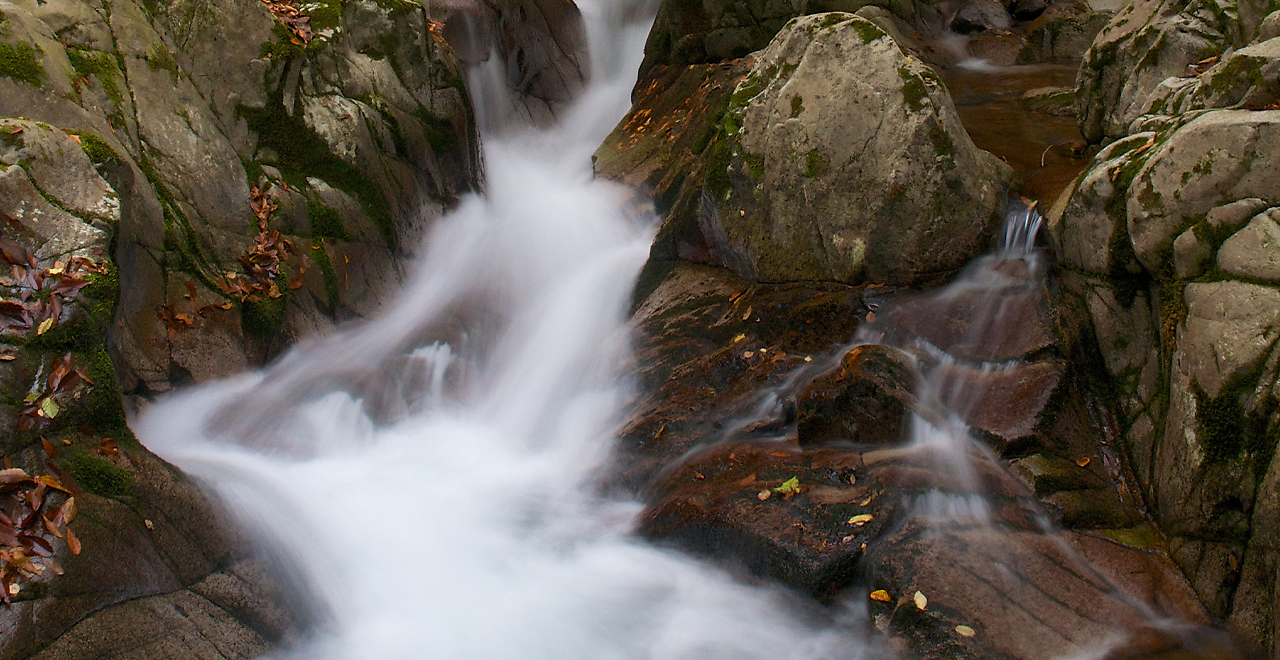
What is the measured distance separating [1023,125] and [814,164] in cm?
480

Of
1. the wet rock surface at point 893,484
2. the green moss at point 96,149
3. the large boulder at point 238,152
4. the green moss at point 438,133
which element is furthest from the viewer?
the green moss at point 438,133

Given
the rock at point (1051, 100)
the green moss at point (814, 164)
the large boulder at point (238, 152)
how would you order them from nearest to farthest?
the large boulder at point (238, 152)
the green moss at point (814, 164)
the rock at point (1051, 100)

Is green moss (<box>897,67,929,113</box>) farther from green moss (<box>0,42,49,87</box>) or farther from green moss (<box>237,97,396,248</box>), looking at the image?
green moss (<box>0,42,49,87</box>)

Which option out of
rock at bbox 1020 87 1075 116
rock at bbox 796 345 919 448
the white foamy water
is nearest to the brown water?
rock at bbox 1020 87 1075 116

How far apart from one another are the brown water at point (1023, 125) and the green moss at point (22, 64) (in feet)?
27.4

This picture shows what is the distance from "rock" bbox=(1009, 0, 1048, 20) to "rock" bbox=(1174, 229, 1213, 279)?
14683 mm

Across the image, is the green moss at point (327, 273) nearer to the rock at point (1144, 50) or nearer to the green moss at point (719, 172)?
the green moss at point (719, 172)

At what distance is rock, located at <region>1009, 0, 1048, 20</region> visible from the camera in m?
17.1

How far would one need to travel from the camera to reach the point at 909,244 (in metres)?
6.71

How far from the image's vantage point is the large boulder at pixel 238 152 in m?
6.34

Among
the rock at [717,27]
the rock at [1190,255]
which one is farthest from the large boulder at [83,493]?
the rock at [717,27]

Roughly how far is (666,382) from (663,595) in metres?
2.13

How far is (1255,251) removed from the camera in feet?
14.3

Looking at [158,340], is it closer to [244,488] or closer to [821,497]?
[244,488]
